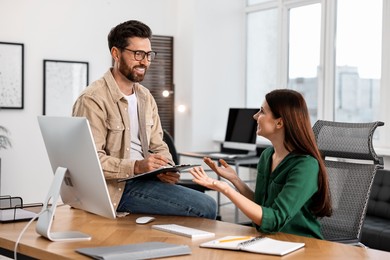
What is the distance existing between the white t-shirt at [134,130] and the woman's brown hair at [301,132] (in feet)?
2.72

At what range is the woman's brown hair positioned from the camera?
2660 millimetres

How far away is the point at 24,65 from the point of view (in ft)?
21.5

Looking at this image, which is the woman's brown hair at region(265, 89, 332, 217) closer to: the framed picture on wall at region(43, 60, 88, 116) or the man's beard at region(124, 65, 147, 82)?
the man's beard at region(124, 65, 147, 82)

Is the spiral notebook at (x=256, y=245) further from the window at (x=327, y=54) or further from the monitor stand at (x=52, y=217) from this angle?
the window at (x=327, y=54)

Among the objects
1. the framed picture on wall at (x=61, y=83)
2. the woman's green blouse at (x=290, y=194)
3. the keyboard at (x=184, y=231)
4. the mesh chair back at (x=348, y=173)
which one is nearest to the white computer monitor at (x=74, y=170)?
the keyboard at (x=184, y=231)

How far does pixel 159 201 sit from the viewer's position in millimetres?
3029

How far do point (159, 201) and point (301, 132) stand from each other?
2.50ft

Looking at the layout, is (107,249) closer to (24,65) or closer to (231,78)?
(24,65)

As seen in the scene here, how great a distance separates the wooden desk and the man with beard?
121 mm

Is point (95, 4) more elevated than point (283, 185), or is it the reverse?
point (95, 4)

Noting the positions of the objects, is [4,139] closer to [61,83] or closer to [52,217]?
[61,83]

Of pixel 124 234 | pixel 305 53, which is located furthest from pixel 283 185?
pixel 305 53

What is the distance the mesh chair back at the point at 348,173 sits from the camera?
3049 millimetres

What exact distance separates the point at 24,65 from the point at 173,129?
187cm
